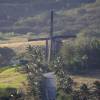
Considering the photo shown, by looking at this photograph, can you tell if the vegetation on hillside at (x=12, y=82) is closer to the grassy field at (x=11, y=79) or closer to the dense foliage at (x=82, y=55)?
the grassy field at (x=11, y=79)

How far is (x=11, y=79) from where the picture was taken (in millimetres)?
57625

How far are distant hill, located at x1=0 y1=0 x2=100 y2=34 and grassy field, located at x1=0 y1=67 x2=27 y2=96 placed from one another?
39981 mm

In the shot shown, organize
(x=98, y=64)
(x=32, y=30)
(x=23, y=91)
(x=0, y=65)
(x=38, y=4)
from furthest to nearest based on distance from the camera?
(x=38, y=4), (x=32, y=30), (x=0, y=65), (x=98, y=64), (x=23, y=91)

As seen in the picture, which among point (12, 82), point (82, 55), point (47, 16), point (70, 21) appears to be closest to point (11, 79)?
point (12, 82)

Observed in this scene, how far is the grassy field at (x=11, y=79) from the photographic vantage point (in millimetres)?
52388

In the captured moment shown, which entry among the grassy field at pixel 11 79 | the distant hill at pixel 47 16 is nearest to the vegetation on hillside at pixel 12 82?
the grassy field at pixel 11 79

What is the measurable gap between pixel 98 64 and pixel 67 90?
54.8ft

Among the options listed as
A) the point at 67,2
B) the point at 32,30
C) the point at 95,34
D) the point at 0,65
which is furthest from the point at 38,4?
the point at 0,65

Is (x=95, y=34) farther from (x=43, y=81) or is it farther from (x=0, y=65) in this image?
(x=43, y=81)

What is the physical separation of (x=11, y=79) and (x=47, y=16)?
190 ft

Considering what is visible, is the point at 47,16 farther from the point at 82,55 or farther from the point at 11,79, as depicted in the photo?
the point at 11,79

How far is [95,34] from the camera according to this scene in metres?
93.2

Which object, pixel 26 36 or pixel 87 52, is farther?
pixel 26 36

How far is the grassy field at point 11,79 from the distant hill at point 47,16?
3998 centimetres
